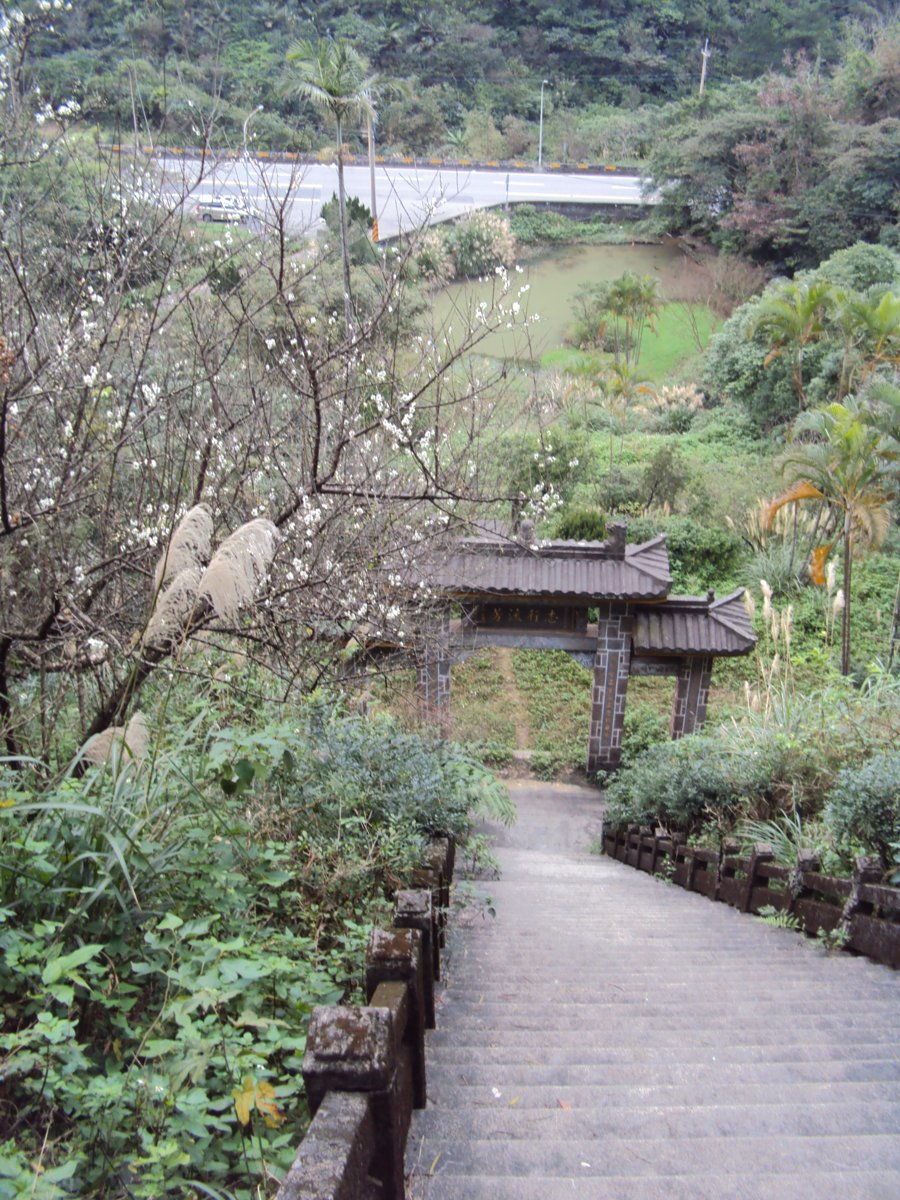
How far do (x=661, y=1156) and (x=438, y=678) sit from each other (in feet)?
29.8

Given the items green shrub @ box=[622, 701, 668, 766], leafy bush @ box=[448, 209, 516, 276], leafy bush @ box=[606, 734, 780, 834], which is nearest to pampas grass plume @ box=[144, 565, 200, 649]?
leafy bush @ box=[606, 734, 780, 834]

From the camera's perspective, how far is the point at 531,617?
443 inches

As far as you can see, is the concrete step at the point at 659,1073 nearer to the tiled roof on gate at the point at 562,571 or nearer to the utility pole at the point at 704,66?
the tiled roof on gate at the point at 562,571

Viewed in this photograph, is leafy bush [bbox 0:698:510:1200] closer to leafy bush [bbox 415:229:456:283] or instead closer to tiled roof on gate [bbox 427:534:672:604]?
tiled roof on gate [bbox 427:534:672:604]

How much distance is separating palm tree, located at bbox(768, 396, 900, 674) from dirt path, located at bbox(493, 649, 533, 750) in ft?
14.2

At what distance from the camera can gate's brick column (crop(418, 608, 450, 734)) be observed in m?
9.56

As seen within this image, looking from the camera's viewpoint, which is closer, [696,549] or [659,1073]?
[659,1073]

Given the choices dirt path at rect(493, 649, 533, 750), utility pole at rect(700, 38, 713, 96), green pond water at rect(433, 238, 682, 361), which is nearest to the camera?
dirt path at rect(493, 649, 533, 750)

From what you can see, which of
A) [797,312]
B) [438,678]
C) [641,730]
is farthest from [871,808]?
[797,312]

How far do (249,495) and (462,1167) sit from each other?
13.3 feet

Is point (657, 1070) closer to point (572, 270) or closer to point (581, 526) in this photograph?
point (581, 526)

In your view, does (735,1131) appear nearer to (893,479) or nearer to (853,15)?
(893,479)

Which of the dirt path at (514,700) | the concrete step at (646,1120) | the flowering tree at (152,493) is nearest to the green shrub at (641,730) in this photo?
the dirt path at (514,700)

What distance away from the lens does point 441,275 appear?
9.48 m
